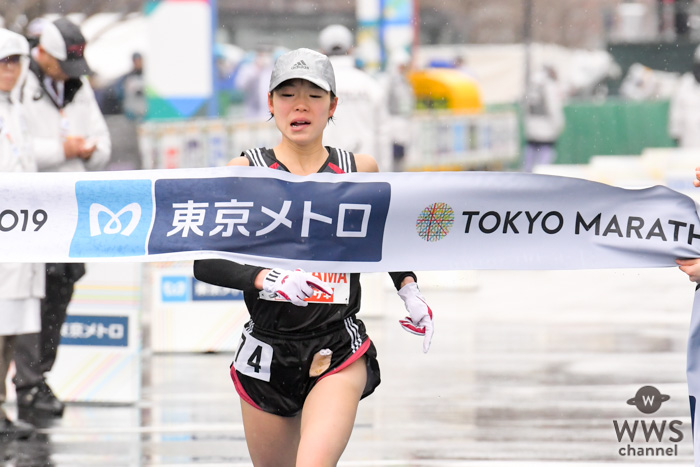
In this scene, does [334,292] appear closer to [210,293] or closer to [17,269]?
[17,269]

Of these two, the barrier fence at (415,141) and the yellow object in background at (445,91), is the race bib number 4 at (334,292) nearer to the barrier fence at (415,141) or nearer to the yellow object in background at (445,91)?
the barrier fence at (415,141)

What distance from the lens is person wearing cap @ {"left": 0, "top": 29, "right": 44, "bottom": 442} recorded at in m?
7.20

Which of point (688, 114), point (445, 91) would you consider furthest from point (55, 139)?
point (445, 91)

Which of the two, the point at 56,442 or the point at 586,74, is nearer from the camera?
the point at 56,442

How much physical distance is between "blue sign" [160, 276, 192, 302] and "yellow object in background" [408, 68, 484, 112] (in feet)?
54.7

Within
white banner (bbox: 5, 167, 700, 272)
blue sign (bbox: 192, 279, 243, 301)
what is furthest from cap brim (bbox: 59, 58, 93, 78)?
white banner (bbox: 5, 167, 700, 272)

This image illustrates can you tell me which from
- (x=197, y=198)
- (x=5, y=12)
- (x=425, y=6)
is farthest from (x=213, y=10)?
(x=425, y=6)

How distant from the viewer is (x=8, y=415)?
8.04m

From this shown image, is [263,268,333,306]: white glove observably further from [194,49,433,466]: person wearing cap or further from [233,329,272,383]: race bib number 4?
[233,329,272,383]: race bib number 4

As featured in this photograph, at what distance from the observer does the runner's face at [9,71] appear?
7.21 m

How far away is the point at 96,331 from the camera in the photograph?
8492 millimetres

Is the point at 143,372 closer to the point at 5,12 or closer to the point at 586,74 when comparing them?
the point at 5,12

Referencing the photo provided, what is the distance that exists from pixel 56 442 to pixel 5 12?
13.5m

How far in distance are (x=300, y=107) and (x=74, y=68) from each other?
3.98 meters
